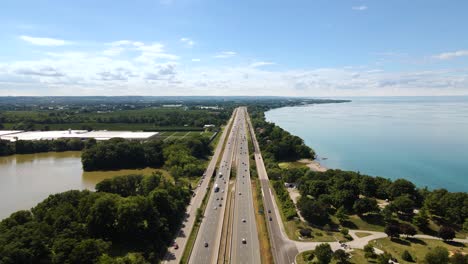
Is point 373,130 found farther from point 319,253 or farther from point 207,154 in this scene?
point 319,253

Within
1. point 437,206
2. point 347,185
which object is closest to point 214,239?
point 347,185

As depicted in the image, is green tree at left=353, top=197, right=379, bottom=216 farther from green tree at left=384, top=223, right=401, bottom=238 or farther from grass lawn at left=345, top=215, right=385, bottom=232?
green tree at left=384, top=223, right=401, bottom=238

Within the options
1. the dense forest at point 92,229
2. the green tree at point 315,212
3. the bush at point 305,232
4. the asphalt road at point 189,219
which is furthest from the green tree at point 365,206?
the dense forest at point 92,229

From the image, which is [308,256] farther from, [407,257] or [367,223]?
[367,223]

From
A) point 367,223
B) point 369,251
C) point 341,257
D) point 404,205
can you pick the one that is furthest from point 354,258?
point 404,205

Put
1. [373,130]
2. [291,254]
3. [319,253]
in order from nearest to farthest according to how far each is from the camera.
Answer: [319,253] → [291,254] → [373,130]

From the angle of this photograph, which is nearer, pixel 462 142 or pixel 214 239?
pixel 214 239

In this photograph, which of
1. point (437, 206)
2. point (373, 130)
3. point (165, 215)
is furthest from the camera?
point (373, 130)
